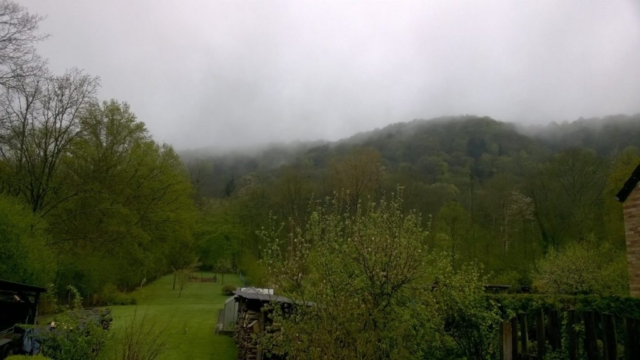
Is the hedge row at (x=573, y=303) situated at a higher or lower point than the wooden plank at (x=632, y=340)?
lower

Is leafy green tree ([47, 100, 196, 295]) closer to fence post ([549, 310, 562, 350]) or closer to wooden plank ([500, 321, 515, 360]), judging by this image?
wooden plank ([500, 321, 515, 360])

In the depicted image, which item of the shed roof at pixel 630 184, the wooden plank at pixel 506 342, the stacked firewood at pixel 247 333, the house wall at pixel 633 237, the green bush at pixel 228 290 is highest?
the shed roof at pixel 630 184

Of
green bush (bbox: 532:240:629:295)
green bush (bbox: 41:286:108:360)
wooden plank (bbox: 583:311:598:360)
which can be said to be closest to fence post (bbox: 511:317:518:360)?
wooden plank (bbox: 583:311:598:360)

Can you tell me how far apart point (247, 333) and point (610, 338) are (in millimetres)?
15564

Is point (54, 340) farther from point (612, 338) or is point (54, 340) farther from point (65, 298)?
point (65, 298)

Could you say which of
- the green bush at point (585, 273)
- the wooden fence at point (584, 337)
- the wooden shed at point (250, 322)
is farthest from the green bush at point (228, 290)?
the wooden fence at point (584, 337)

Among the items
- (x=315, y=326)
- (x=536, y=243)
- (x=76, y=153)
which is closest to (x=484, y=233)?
(x=536, y=243)

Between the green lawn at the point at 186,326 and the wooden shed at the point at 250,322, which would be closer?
the wooden shed at the point at 250,322

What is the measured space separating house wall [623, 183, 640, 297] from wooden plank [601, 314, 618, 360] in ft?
35.0

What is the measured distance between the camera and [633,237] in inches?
567

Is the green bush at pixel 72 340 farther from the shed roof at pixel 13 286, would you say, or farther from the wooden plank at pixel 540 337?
the wooden plank at pixel 540 337

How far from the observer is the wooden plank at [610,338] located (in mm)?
5387

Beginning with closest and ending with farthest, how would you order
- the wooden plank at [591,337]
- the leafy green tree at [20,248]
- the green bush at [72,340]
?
the wooden plank at [591,337] < the green bush at [72,340] < the leafy green tree at [20,248]

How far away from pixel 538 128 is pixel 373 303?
89619 millimetres
